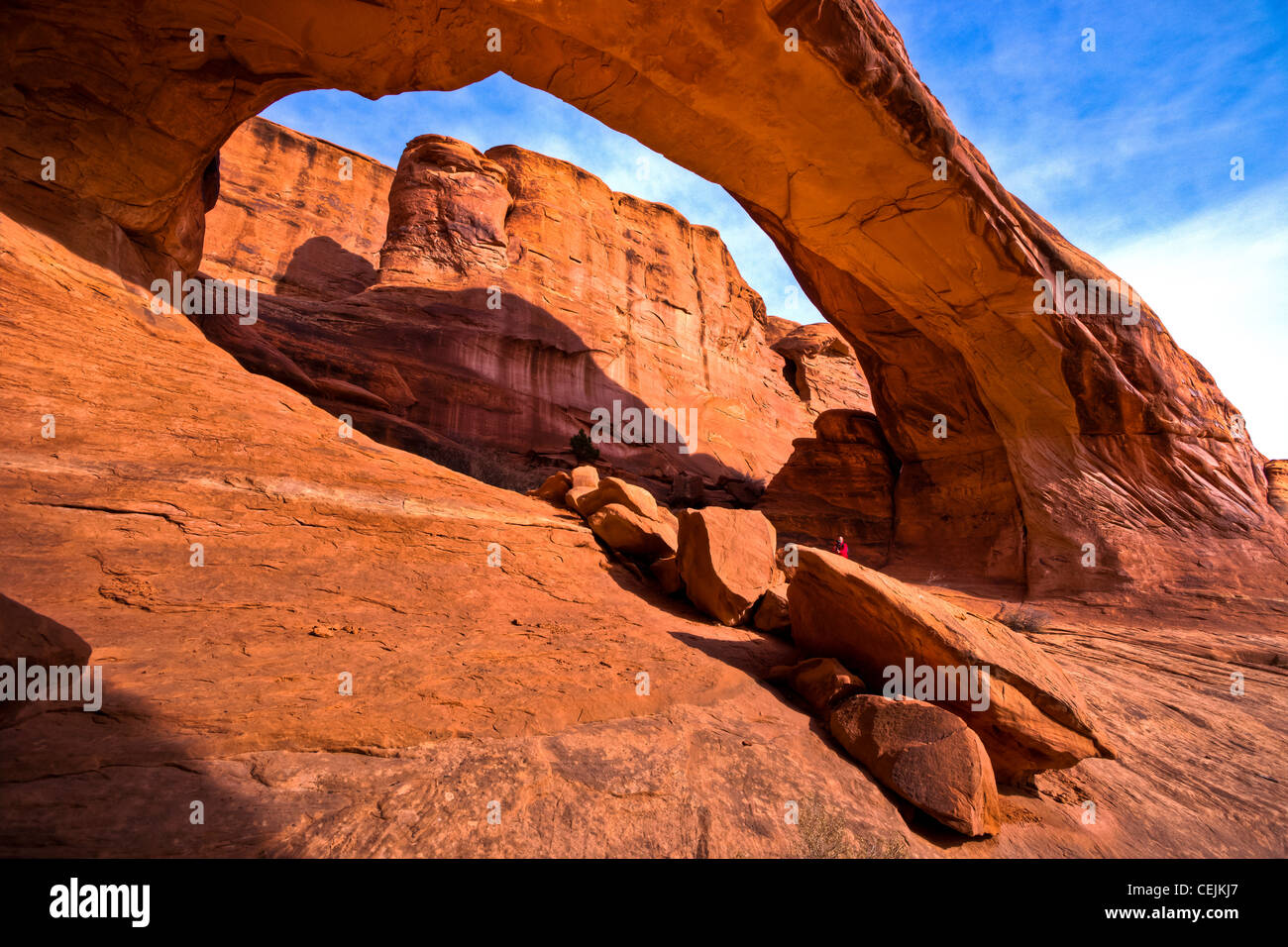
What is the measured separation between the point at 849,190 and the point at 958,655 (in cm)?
942

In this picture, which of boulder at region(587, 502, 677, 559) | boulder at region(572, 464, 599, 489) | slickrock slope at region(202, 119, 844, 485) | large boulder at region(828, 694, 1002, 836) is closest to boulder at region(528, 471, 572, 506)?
boulder at region(572, 464, 599, 489)

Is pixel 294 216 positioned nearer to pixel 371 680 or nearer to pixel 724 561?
pixel 724 561

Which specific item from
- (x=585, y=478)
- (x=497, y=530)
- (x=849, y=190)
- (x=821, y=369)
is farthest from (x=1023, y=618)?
(x=821, y=369)

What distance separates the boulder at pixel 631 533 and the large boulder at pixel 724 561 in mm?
519

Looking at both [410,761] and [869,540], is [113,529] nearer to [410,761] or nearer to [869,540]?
[410,761]

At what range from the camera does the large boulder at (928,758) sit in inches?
105

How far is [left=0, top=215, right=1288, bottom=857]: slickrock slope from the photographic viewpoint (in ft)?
6.41

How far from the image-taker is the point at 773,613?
504cm

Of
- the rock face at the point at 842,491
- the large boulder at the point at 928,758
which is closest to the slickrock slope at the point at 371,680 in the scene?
the large boulder at the point at 928,758

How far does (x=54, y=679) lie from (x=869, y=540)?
51.4ft

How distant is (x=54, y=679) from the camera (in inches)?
82.0

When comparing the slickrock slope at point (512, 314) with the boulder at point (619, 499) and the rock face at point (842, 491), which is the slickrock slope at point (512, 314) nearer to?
the rock face at point (842, 491)

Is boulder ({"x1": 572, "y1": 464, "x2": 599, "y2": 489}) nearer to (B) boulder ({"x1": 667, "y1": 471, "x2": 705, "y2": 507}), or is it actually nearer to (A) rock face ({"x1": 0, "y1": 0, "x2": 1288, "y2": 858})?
(A) rock face ({"x1": 0, "y1": 0, "x2": 1288, "y2": 858})
